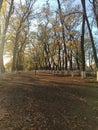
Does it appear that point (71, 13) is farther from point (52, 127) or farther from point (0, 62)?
point (52, 127)

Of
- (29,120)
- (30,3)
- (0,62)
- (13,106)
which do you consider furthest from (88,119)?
(30,3)

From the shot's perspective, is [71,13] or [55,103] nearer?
[55,103]

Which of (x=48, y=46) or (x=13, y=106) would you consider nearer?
(x=13, y=106)

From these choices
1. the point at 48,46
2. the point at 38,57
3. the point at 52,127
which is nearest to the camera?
the point at 52,127

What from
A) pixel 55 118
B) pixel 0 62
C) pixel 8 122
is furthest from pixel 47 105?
pixel 0 62

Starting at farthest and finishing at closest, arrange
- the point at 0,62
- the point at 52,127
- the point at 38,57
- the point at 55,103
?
1. the point at 38,57
2. the point at 0,62
3. the point at 55,103
4. the point at 52,127

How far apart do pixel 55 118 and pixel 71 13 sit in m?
21.2

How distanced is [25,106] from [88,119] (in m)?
3.03

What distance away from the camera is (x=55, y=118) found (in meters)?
8.31

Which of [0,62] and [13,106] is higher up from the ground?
[0,62]

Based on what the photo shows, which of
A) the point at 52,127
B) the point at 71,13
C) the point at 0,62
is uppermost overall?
the point at 71,13

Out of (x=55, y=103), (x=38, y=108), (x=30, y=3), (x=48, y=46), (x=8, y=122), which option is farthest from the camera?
(x=48, y=46)

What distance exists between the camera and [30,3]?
126 ft

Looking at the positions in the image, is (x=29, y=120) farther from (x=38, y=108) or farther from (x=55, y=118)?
(x=38, y=108)
